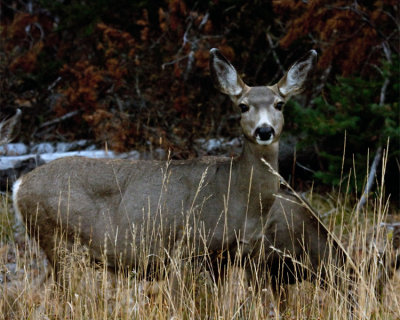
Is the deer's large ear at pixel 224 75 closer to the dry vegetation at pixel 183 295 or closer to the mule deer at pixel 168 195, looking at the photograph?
the mule deer at pixel 168 195

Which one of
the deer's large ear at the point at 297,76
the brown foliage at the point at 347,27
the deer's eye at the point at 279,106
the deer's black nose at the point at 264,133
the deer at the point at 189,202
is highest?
the brown foliage at the point at 347,27

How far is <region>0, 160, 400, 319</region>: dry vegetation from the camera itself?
4.07 metres

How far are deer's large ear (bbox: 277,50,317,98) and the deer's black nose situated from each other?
69 centimetres

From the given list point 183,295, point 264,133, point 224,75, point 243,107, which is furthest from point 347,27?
point 183,295

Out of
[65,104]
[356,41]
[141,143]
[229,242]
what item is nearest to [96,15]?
[65,104]

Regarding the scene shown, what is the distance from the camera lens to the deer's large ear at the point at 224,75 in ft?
17.3

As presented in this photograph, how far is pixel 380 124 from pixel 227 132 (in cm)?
251

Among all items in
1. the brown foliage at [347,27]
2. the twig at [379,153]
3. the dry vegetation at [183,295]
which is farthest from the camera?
the brown foliage at [347,27]

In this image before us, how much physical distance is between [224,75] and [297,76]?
618mm

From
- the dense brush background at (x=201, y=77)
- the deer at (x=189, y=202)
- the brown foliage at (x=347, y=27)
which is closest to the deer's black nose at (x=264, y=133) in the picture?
the deer at (x=189, y=202)

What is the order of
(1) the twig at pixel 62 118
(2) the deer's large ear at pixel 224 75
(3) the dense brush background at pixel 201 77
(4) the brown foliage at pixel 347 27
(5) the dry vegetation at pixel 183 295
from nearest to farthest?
(5) the dry vegetation at pixel 183 295
(2) the deer's large ear at pixel 224 75
(3) the dense brush background at pixel 201 77
(4) the brown foliage at pixel 347 27
(1) the twig at pixel 62 118

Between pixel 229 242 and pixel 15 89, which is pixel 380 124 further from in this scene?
pixel 15 89

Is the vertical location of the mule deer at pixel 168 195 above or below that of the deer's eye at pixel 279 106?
below

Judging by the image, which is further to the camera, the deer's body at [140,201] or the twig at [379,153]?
the twig at [379,153]
